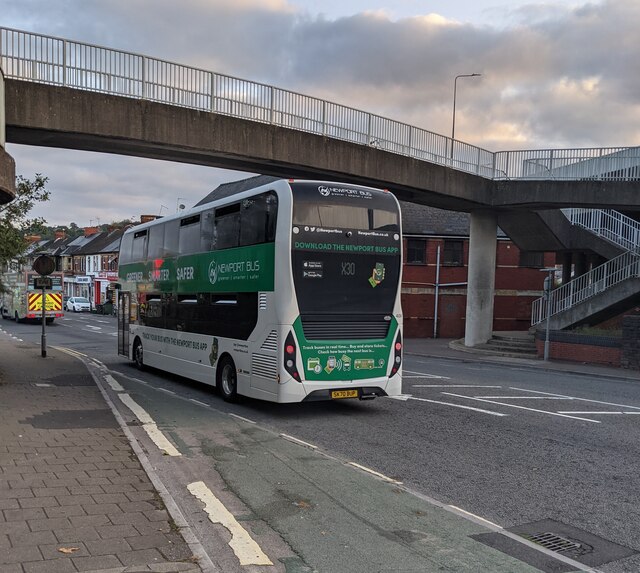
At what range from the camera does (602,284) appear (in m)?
24.2

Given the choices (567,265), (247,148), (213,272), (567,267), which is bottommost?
(213,272)

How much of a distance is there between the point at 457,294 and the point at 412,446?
2887 centimetres

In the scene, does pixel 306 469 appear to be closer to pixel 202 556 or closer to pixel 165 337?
pixel 202 556

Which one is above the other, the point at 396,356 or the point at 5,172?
the point at 5,172

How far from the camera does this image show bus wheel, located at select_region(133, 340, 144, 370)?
17.1 meters

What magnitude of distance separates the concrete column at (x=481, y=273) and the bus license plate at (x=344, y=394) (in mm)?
17299

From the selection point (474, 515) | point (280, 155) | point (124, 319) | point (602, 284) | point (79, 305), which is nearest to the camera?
point (474, 515)

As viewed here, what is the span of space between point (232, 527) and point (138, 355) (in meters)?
13.2

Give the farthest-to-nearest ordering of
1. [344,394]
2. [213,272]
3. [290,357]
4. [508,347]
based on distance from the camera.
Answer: [508,347]
[213,272]
[344,394]
[290,357]

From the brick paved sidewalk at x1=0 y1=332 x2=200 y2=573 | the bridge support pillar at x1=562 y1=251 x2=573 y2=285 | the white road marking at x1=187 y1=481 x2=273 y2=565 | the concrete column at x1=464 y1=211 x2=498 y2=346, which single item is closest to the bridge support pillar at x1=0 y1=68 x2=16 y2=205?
the brick paved sidewalk at x1=0 y1=332 x2=200 y2=573

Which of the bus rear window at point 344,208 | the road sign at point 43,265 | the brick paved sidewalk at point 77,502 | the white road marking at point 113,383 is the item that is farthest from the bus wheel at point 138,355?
the bus rear window at point 344,208

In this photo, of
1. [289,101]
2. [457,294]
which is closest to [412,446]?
[289,101]

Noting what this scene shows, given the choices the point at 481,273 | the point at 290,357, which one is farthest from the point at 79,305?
the point at 290,357

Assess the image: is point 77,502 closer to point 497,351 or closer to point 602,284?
point 497,351
